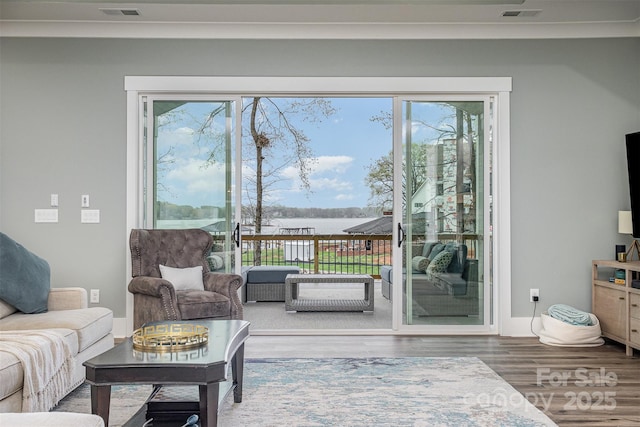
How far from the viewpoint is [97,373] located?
218 cm

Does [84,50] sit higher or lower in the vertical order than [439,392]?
higher

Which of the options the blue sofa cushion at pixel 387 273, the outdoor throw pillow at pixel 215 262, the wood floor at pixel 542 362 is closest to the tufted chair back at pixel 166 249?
the outdoor throw pillow at pixel 215 262

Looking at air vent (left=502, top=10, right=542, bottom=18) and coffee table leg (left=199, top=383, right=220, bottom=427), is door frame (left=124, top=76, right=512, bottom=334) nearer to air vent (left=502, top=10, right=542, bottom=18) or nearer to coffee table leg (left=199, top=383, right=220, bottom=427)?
air vent (left=502, top=10, right=542, bottom=18)

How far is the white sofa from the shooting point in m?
2.45

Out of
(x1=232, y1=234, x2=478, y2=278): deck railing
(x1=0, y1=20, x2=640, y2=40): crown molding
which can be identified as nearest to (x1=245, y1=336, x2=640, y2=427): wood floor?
(x1=0, y1=20, x2=640, y2=40): crown molding

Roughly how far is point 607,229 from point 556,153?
85 centimetres

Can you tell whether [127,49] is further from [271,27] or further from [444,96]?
[444,96]

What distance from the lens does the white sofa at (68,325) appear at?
2.45 m

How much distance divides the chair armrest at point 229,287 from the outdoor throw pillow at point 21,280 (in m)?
1.26

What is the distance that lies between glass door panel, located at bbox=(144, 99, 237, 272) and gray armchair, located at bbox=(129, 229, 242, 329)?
0.28m

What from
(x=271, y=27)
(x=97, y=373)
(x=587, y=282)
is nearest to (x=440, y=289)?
(x=587, y=282)

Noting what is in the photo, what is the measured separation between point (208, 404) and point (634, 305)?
11.5ft

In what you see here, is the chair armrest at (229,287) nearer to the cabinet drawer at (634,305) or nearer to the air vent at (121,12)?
the air vent at (121,12)

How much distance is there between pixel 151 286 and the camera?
13.0 feet
